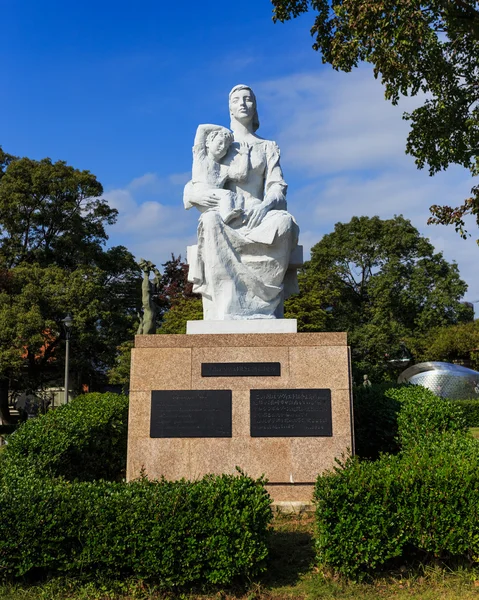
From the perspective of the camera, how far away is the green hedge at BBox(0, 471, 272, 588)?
3562 millimetres

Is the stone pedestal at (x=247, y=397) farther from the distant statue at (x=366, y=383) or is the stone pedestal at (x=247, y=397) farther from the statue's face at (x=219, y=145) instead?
the distant statue at (x=366, y=383)

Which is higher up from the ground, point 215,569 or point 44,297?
point 44,297

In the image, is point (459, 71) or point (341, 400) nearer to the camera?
point (341, 400)

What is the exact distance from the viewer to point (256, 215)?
250 inches

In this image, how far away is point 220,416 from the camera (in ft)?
18.1

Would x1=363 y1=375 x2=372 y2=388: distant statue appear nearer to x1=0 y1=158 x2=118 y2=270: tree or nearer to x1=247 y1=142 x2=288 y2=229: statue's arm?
x1=247 y1=142 x2=288 y2=229: statue's arm

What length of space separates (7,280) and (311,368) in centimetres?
1866

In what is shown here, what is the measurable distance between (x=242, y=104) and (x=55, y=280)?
16.9 metres

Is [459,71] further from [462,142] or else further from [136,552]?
[136,552]

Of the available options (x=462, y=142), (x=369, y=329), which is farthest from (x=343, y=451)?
(x=369, y=329)

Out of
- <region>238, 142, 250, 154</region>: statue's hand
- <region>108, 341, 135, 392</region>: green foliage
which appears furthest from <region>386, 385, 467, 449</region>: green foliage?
<region>108, 341, 135, 392</region>: green foliage

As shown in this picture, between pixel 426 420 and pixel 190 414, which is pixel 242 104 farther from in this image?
pixel 426 420

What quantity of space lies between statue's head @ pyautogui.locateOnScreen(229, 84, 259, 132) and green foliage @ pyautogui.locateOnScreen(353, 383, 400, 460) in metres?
3.80

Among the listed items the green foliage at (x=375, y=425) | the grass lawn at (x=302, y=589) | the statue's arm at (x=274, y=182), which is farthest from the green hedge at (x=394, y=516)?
the statue's arm at (x=274, y=182)
